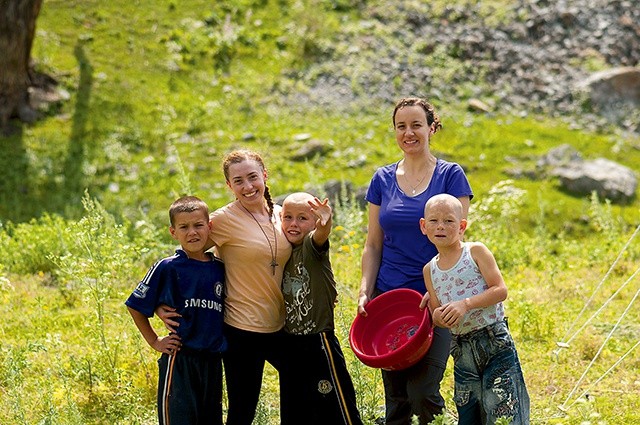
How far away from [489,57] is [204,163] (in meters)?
5.27

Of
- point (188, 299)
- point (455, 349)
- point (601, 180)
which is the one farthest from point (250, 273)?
point (601, 180)

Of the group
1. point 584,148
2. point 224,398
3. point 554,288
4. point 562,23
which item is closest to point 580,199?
point 584,148

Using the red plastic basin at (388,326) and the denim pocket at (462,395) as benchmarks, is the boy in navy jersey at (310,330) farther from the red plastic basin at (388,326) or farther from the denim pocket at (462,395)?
the denim pocket at (462,395)

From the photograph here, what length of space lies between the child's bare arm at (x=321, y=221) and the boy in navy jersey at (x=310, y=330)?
4 cm

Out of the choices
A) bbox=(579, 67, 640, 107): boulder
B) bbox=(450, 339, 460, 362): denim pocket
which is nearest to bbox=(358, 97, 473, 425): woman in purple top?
bbox=(450, 339, 460, 362): denim pocket

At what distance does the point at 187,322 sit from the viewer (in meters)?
4.05

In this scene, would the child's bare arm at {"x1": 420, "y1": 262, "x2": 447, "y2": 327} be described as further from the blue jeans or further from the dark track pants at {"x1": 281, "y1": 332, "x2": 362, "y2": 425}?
the dark track pants at {"x1": 281, "y1": 332, "x2": 362, "y2": 425}

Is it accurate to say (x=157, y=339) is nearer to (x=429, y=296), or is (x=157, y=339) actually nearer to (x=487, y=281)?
(x=429, y=296)

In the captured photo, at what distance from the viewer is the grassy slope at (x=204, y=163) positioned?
5434 mm

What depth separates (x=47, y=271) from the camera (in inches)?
303

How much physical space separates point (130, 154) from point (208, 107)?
1.49m

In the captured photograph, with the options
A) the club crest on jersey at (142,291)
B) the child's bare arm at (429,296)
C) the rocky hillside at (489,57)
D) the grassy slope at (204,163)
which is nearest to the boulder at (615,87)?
the rocky hillside at (489,57)

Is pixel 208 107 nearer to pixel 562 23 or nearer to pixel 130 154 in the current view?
pixel 130 154

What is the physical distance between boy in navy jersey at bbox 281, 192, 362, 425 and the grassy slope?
518mm
